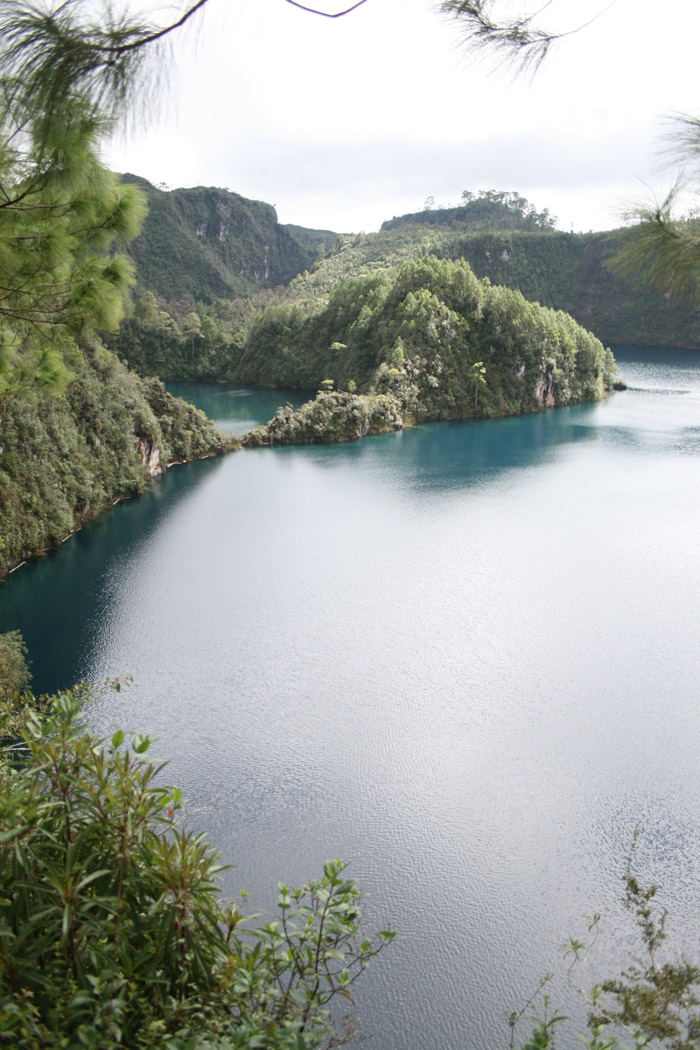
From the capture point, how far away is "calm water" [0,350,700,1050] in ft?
21.3

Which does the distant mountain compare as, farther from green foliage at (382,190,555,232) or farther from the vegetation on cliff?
the vegetation on cliff

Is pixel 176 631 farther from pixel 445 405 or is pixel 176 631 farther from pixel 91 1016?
pixel 445 405

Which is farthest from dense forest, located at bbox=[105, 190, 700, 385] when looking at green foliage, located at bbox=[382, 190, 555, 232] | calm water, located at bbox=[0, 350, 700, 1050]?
calm water, located at bbox=[0, 350, 700, 1050]

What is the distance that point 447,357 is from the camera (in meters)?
31.9

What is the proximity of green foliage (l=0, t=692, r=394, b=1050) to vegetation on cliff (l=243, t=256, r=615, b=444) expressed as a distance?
83.8 ft

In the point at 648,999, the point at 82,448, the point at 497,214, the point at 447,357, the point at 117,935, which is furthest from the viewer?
the point at 497,214

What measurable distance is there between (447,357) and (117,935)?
3154 centimetres

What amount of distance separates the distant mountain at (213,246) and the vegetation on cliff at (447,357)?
38.6 meters

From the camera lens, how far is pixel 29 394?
5645mm

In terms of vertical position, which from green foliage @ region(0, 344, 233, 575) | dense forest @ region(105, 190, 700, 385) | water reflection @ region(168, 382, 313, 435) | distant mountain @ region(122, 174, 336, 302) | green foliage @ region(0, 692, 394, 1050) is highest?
distant mountain @ region(122, 174, 336, 302)

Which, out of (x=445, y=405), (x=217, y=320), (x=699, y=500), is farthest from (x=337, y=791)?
(x=217, y=320)

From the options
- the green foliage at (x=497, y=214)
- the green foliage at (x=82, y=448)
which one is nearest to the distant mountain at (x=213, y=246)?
the green foliage at (x=497, y=214)

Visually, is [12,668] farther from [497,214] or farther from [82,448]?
[497,214]

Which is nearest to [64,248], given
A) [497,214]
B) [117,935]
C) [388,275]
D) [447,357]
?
[117,935]
